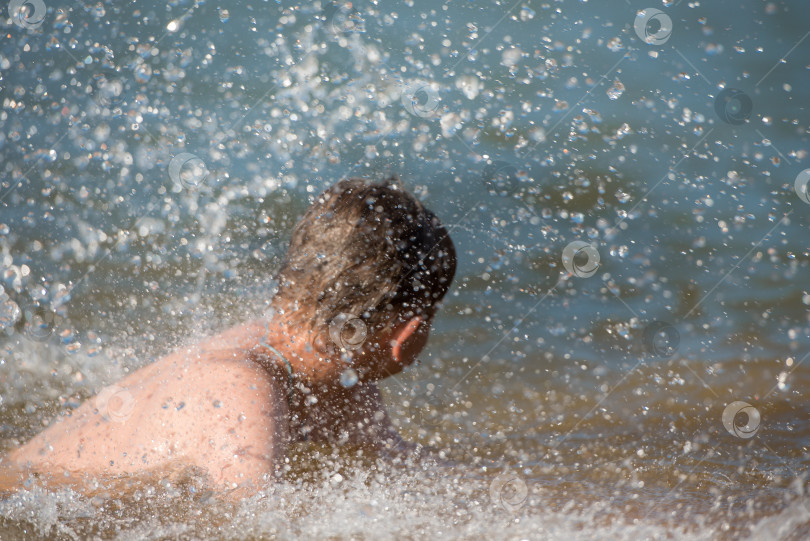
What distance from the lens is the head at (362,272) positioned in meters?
2.23

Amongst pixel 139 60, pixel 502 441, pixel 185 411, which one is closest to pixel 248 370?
pixel 185 411

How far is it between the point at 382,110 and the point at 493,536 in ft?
14.5

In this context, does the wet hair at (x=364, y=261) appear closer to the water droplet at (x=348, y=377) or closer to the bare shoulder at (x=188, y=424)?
the water droplet at (x=348, y=377)

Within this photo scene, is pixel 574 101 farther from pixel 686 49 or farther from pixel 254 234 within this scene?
pixel 254 234

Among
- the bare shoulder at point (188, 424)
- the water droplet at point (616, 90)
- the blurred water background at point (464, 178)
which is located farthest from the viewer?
the water droplet at point (616, 90)

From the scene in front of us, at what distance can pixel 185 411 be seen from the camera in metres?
1.98

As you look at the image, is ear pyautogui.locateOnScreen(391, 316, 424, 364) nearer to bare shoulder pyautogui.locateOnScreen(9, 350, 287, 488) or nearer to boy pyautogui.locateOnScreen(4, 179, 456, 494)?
boy pyautogui.locateOnScreen(4, 179, 456, 494)

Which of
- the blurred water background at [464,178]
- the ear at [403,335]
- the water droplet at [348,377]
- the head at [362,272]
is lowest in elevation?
the blurred water background at [464,178]

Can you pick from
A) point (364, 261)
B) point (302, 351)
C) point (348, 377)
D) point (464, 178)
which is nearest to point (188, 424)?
point (302, 351)

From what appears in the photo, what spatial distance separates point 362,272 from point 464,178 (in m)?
3.57

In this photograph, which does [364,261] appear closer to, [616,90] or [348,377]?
[348,377]

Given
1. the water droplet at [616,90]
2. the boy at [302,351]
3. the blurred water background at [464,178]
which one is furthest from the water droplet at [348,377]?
the water droplet at [616,90]

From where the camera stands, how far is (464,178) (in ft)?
18.6

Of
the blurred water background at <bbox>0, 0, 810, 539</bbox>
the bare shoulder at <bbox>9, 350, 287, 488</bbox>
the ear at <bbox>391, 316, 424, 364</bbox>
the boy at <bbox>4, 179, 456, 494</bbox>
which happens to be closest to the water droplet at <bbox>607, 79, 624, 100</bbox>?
the blurred water background at <bbox>0, 0, 810, 539</bbox>
